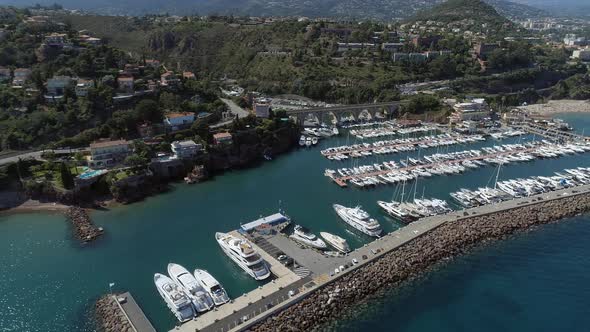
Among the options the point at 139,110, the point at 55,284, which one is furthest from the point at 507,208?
the point at 139,110

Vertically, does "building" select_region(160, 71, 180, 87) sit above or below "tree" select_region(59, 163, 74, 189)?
above

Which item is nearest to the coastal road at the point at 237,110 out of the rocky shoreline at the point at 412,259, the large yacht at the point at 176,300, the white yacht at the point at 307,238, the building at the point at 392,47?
the white yacht at the point at 307,238

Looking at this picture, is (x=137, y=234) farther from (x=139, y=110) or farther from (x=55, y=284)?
(x=139, y=110)

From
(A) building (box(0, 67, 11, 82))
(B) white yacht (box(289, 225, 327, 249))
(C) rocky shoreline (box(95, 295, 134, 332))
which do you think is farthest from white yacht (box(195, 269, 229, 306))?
(A) building (box(0, 67, 11, 82))

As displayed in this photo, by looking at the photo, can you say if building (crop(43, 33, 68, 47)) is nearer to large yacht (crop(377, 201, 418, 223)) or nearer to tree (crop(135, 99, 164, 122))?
tree (crop(135, 99, 164, 122))

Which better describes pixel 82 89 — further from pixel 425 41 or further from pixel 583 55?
pixel 583 55

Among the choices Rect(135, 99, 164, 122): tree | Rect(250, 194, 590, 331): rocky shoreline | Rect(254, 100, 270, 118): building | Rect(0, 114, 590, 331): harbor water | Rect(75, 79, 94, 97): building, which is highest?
Rect(75, 79, 94, 97): building
